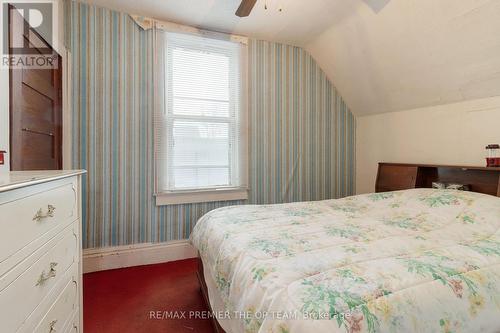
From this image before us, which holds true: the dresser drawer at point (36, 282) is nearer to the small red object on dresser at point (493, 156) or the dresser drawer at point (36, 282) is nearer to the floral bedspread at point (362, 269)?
the floral bedspread at point (362, 269)

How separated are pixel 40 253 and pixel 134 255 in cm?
182

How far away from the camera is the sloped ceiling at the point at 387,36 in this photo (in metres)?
2.00

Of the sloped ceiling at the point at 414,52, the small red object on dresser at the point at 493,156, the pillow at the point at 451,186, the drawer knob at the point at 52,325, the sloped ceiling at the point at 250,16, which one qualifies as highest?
the sloped ceiling at the point at 250,16

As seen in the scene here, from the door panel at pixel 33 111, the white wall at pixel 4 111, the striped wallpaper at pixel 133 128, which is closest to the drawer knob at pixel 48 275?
the white wall at pixel 4 111

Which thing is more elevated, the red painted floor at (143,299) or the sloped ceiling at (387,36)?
the sloped ceiling at (387,36)

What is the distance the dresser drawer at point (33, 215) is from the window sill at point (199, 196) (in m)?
1.42

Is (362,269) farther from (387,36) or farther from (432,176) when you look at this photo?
(387,36)

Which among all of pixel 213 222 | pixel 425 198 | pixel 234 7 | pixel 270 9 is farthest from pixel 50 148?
pixel 425 198

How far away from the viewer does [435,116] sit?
2602 millimetres

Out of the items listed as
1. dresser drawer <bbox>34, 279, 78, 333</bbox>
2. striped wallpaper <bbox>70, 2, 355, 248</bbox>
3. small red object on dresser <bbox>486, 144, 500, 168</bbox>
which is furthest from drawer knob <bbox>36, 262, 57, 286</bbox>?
small red object on dresser <bbox>486, 144, 500, 168</bbox>

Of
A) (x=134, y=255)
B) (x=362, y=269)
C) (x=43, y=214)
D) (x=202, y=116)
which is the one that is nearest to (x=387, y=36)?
(x=202, y=116)

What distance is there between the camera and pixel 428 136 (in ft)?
8.73

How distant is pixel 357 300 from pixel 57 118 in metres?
2.52

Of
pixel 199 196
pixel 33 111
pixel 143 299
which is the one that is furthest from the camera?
pixel 199 196
